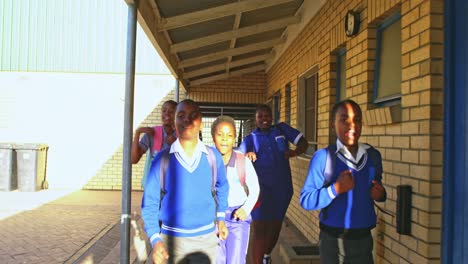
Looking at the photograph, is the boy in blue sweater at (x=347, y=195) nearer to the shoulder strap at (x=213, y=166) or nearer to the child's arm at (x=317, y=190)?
the child's arm at (x=317, y=190)

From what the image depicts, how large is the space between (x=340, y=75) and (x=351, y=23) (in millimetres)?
861

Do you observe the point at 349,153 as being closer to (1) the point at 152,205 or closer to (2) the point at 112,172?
(1) the point at 152,205

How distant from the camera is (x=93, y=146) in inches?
416

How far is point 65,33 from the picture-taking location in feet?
35.9

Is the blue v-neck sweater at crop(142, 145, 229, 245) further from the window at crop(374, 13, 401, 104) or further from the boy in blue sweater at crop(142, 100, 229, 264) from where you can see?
the window at crop(374, 13, 401, 104)

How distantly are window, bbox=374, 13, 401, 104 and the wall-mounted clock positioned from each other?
249 millimetres

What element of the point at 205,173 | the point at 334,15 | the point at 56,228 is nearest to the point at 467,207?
the point at 205,173

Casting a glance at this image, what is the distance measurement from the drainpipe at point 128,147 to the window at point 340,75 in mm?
2276

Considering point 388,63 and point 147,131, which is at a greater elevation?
point 388,63

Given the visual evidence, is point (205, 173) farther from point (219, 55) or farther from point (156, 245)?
point (219, 55)

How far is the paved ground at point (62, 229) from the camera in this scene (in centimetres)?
483

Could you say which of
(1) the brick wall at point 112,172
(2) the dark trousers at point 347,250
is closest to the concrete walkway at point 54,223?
(1) the brick wall at point 112,172

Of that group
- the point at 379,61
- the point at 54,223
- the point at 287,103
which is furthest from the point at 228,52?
the point at 54,223

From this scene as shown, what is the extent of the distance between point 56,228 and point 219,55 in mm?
3921
